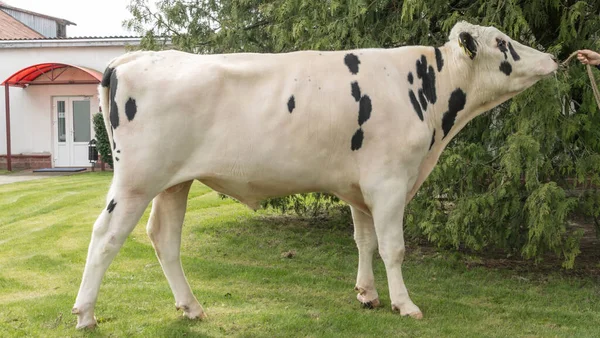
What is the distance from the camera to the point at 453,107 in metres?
5.89

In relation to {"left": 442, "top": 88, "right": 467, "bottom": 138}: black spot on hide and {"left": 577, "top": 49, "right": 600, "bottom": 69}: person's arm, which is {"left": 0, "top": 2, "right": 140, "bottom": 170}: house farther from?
{"left": 577, "top": 49, "right": 600, "bottom": 69}: person's arm

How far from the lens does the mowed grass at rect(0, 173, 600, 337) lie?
5518 mm

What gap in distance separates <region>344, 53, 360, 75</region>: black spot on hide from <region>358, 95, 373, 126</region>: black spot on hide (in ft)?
Answer: 0.90

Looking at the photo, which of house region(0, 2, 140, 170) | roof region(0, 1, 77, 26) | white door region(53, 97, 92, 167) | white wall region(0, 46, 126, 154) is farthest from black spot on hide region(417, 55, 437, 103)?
roof region(0, 1, 77, 26)

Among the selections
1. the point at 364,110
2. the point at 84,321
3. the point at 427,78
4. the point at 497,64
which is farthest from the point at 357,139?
the point at 84,321

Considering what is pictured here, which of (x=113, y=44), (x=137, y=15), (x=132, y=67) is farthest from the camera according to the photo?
(x=113, y=44)

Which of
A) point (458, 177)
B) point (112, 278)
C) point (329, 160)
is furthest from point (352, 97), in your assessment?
point (112, 278)

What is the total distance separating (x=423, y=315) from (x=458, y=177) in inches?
82.4

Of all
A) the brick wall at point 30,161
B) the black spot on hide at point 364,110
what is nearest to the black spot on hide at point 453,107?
the black spot on hide at point 364,110

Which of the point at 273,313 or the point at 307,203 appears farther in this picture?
the point at 307,203

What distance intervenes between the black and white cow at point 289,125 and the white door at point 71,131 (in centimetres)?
1844

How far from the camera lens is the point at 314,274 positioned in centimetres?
762

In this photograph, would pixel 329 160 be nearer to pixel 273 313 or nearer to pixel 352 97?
pixel 352 97

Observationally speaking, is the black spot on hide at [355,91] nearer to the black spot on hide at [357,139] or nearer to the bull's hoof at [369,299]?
the black spot on hide at [357,139]
